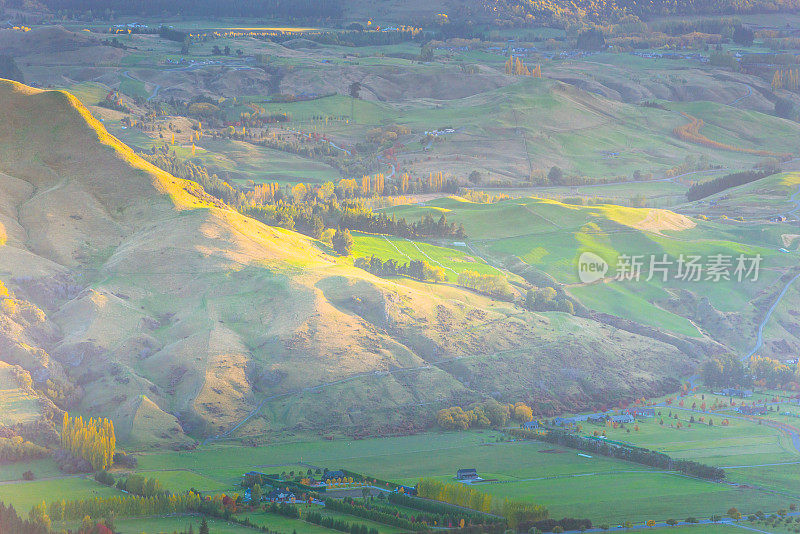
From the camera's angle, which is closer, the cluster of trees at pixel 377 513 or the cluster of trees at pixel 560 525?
the cluster of trees at pixel 377 513

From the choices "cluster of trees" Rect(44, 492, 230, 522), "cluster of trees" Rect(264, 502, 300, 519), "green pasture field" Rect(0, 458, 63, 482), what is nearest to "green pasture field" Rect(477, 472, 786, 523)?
"cluster of trees" Rect(264, 502, 300, 519)

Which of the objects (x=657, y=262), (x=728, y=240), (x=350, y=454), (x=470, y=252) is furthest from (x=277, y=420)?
(x=728, y=240)

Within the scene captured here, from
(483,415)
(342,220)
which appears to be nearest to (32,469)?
(483,415)

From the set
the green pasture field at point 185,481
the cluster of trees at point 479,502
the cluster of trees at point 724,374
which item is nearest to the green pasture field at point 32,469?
the green pasture field at point 185,481

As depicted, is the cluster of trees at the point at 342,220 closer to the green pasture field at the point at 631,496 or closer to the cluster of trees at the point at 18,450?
the cluster of trees at the point at 18,450

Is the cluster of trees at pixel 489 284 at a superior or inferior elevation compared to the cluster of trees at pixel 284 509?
superior

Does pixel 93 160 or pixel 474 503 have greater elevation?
pixel 93 160

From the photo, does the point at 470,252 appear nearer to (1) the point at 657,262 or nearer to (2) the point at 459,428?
(1) the point at 657,262
